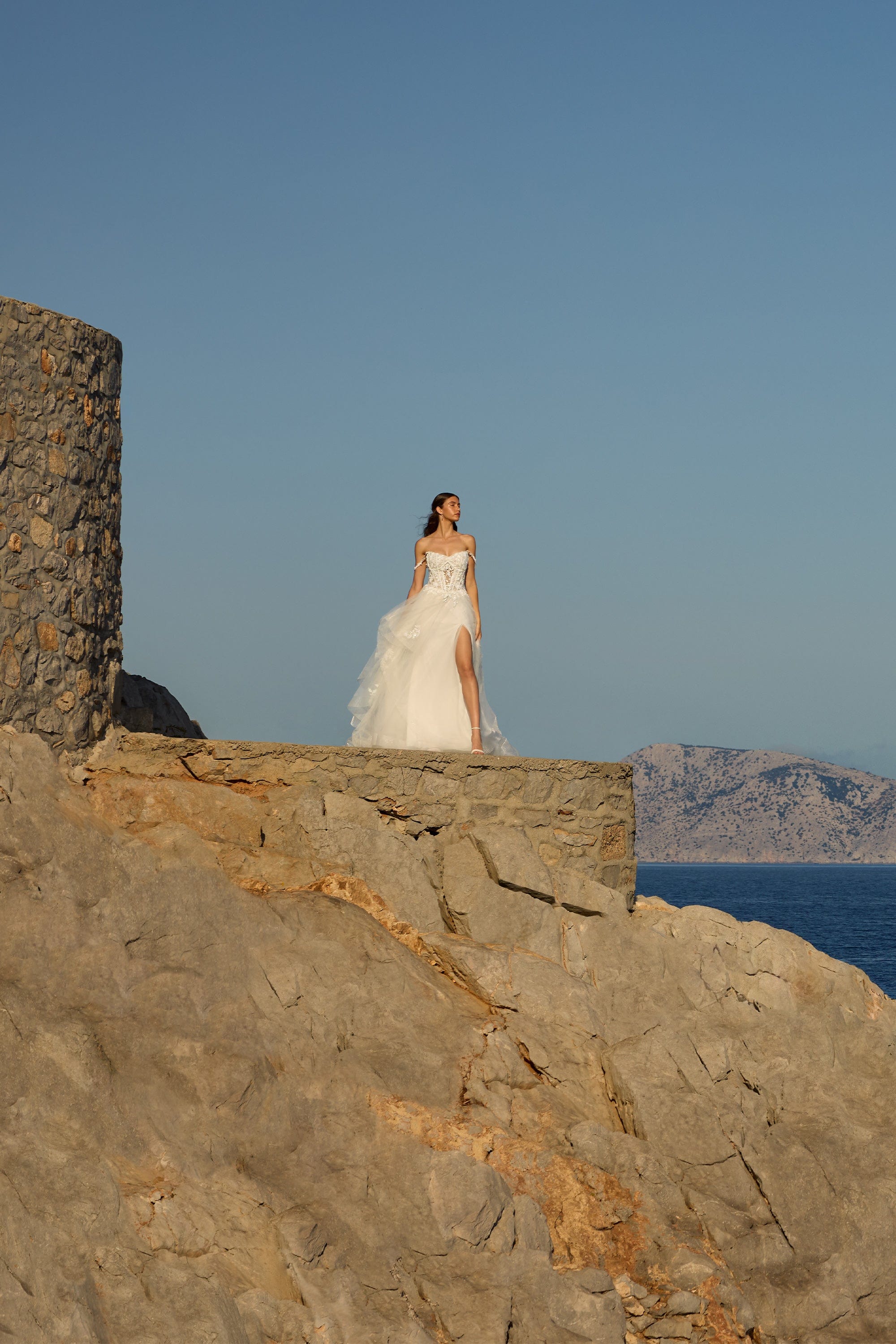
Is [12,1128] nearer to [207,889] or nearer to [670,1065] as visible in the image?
[207,889]

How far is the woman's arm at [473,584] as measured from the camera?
10.9 m

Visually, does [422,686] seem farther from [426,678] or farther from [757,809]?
[757,809]

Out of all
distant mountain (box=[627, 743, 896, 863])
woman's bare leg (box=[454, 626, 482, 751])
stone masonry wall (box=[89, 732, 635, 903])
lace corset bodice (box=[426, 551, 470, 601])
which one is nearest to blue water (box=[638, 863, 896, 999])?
distant mountain (box=[627, 743, 896, 863])

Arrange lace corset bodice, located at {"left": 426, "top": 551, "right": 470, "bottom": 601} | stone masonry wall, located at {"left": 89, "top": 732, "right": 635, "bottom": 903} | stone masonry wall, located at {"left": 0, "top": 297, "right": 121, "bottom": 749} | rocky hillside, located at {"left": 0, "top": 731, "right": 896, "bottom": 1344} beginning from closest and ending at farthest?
rocky hillside, located at {"left": 0, "top": 731, "right": 896, "bottom": 1344}
stone masonry wall, located at {"left": 0, "top": 297, "right": 121, "bottom": 749}
stone masonry wall, located at {"left": 89, "top": 732, "right": 635, "bottom": 903}
lace corset bodice, located at {"left": 426, "top": 551, "right": 470, "bottom": 601}

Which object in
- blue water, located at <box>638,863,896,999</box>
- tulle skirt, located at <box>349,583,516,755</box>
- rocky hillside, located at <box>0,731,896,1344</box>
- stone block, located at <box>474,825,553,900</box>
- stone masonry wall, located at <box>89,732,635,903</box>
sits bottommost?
blue water, located at <box>638,863,896,999</box>

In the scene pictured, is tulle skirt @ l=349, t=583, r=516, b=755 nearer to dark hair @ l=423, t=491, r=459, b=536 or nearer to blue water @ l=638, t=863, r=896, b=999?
dark hair @ l=423, t=491, r=459, b=536

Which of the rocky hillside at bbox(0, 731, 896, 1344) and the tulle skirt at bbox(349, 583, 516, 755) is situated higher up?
the tulle skirt at bbox(349, 583, 516, 755)

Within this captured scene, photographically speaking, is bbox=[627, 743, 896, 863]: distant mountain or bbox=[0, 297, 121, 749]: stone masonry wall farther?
bbox=[627, 743, 896, 863]: distant mountain

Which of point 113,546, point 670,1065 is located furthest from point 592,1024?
point 113,546

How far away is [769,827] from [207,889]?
156 m

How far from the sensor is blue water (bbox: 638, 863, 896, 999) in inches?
1849

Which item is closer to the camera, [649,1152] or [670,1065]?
[649,1152]

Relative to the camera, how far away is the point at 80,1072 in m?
6.18

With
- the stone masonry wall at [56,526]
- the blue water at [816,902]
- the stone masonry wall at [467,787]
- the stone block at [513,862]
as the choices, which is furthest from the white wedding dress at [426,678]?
the blue water at [816,902]
